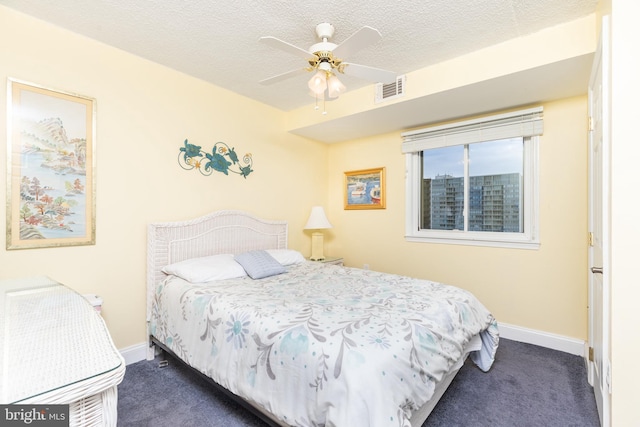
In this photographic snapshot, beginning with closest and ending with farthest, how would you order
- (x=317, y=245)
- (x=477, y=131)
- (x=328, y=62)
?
(x=328, y=62), (x=477, y=131), (x=317, y=245)

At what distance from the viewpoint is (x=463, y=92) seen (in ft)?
8.23

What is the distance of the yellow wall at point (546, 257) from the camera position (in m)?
2.58

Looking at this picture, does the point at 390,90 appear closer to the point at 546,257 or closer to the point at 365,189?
the point at 365,189

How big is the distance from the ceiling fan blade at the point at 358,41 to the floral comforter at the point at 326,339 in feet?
4.95

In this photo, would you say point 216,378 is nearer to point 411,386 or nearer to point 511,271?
point 411,386

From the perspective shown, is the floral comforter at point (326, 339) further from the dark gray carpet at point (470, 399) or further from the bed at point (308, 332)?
the dark gray carpet at point (470, 399)

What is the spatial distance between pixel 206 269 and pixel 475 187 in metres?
2.84

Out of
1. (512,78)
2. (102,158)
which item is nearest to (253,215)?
(102,158)

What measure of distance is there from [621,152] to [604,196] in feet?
0.81

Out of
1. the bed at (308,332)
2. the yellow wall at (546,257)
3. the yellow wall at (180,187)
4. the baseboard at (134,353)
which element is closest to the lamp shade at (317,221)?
the yellow wall at (180,187)

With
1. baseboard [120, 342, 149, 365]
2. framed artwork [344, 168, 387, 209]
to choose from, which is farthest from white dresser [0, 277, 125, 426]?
framed artwork [344, 168, 387, 209]

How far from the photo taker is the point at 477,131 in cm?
302

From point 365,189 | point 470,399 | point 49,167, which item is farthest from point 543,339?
point 49,167

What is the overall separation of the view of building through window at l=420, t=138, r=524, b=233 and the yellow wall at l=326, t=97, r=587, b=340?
0.23 meters
